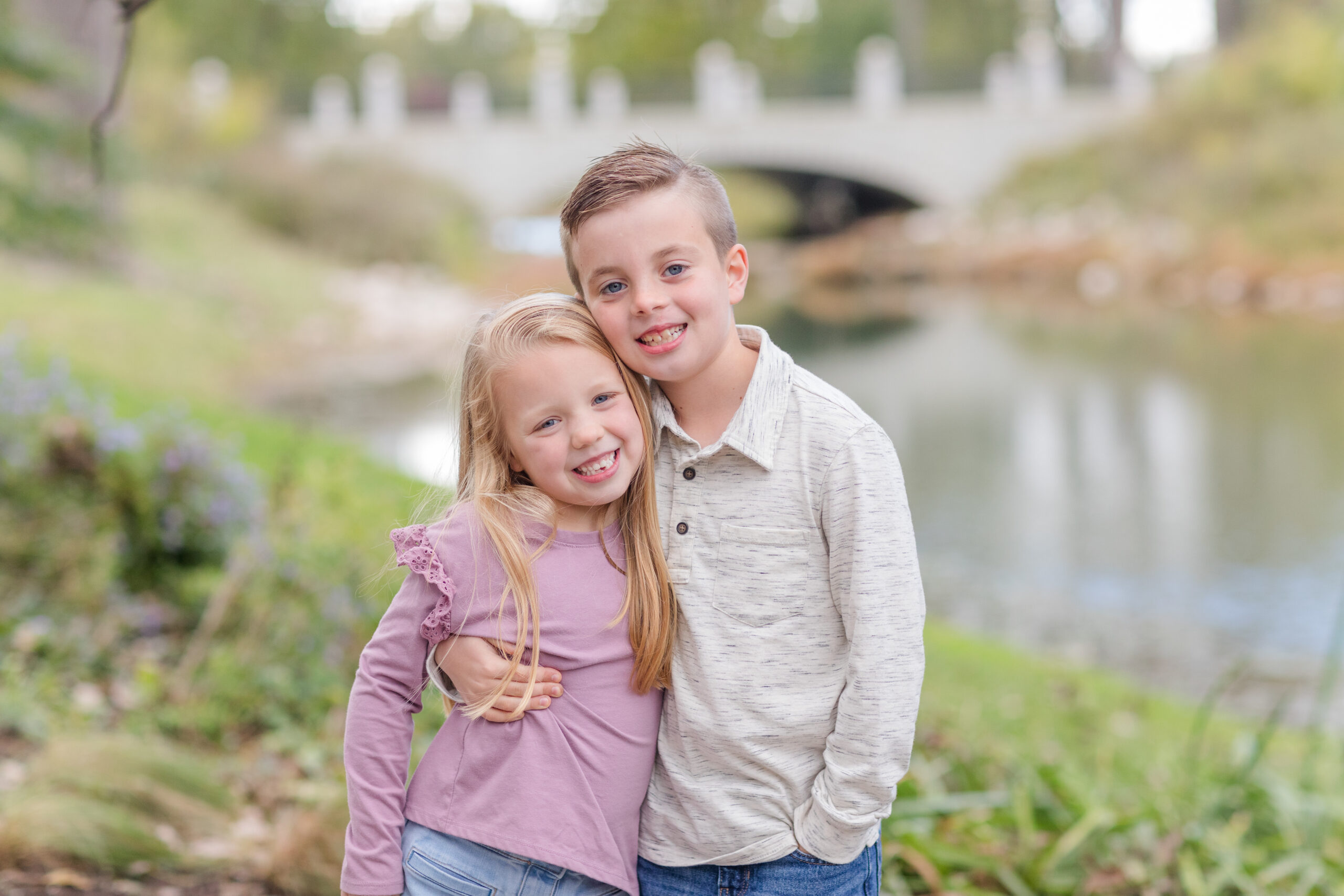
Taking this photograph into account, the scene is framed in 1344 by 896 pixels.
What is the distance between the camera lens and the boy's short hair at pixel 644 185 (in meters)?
1.55

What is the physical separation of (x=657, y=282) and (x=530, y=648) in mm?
505

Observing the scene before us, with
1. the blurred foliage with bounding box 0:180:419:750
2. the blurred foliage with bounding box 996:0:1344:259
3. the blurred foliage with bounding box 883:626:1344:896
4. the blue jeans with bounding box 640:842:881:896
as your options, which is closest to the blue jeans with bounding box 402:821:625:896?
the blue jeans with bounding box 640:842:881:896

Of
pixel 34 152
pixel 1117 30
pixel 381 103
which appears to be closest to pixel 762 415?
pixel 34 152

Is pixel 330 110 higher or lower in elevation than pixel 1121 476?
higher

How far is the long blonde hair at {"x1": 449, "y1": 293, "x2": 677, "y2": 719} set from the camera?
1.60 m

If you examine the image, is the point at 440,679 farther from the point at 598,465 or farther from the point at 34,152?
the point at 34,152

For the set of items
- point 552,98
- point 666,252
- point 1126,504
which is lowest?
point 1126,504

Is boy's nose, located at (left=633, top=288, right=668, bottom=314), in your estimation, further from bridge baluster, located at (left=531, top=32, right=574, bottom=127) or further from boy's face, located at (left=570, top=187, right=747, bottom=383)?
bridge baluster, located at (left=531, top=32, right=574, bottom=127)

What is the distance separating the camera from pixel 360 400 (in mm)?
12484

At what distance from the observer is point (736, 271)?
1666 millimetres

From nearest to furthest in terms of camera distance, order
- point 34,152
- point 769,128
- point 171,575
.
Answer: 1. point 171,575
2. point 34,152
3. point 769,128

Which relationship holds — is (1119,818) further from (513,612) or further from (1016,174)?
(1016,174)

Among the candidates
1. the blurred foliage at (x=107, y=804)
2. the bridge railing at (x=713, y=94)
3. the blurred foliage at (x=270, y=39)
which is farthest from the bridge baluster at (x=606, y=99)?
the blurred foliage at (x=107, y=804)

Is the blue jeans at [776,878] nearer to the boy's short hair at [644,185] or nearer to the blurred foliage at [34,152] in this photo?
the boy's short hair at [644,185]
